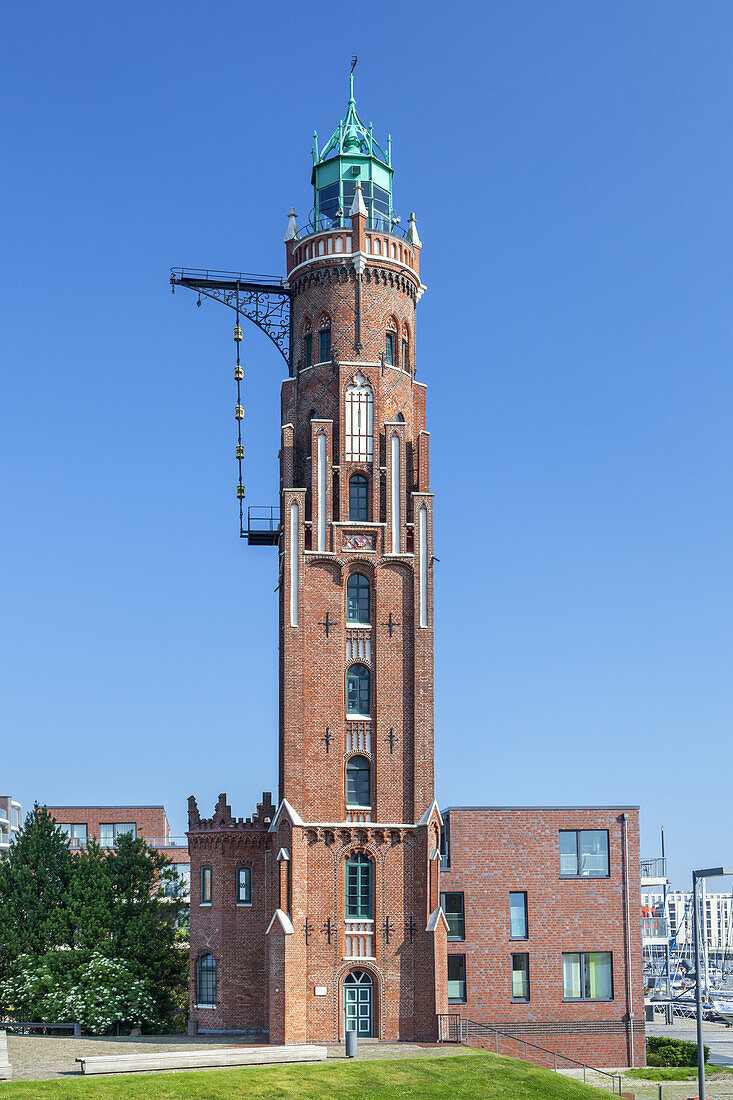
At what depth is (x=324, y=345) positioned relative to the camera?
58.0 meters

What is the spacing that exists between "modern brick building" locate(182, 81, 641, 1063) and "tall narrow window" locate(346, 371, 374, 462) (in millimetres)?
65

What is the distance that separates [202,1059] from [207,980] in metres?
11.8

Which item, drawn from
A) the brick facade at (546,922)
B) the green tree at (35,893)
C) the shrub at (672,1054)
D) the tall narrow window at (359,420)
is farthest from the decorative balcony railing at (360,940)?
the tall narrow window at (359,420)

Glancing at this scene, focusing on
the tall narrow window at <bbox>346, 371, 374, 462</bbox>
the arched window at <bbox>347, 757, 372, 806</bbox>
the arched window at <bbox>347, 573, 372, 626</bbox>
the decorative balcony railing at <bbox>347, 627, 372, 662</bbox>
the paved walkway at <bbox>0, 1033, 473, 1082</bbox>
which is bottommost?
the paved walkway at <bbox>0, 1033, 473, 1082</bbox>

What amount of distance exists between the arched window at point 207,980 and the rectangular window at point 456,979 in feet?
34.9

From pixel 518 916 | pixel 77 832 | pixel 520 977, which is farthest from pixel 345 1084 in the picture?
pixel 77 832

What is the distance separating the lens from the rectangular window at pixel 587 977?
57.2 m

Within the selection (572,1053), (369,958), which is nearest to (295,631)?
(369,958)

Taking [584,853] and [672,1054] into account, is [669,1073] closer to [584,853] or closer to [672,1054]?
[672,1054]

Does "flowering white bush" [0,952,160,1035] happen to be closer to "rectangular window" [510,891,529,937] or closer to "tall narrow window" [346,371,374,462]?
"rectangular window" [510,891,529,937]

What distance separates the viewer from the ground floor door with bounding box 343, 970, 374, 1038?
167 feet

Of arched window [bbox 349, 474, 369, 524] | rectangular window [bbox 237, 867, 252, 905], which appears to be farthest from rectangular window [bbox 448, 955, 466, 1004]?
arched window [bbox 349, 474, 369, 524]

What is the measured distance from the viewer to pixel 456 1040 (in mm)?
50781

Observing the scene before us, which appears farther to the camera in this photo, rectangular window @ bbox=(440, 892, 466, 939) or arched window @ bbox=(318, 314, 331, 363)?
arched window @ bbox=(318, 314, 331, 363)
